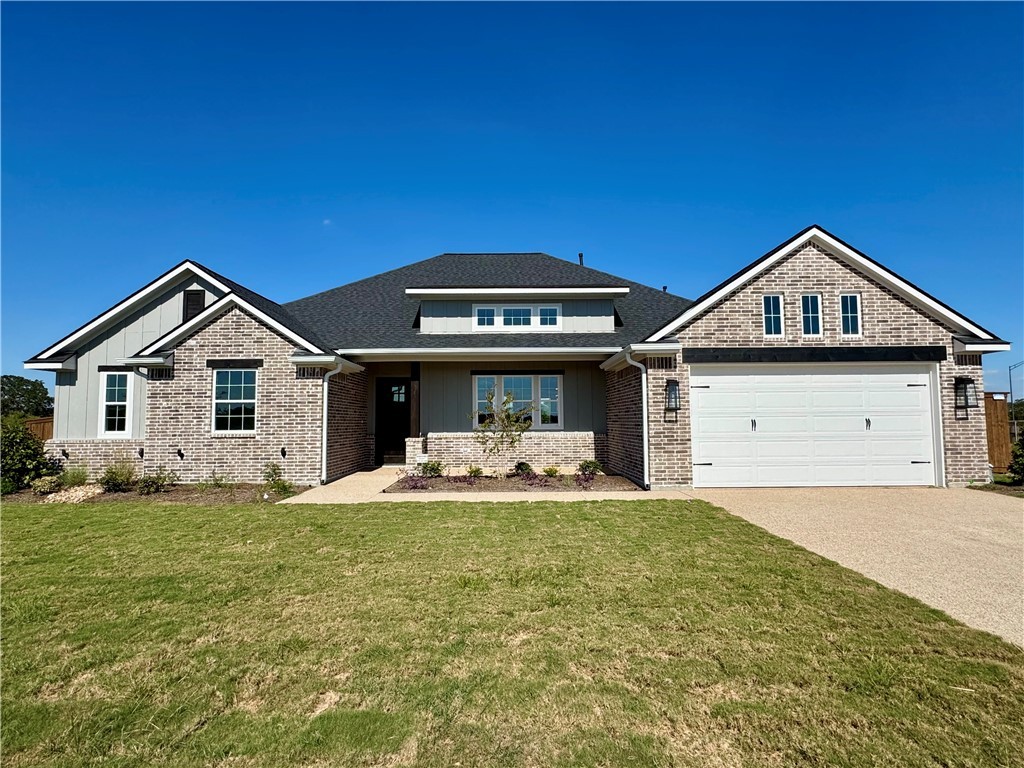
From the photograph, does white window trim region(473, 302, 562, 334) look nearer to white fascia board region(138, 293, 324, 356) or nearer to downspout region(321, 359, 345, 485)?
downspout region(321, 359, 345, 485)

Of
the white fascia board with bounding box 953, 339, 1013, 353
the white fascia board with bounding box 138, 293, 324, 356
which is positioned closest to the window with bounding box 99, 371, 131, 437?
the white fascia board with bounding box 138, 293, 324, 356

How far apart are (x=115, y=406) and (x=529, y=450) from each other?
1162 cm

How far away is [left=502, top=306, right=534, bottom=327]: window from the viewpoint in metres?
14.7

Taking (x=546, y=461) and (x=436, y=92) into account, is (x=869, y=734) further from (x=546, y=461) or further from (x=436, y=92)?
(x=436, y=92)

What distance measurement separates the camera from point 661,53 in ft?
36.6

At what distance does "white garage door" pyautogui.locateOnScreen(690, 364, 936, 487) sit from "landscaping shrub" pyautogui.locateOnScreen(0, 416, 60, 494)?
15.3 metres

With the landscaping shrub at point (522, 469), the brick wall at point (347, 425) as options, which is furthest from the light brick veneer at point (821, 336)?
the brick wall at point (347, 425)

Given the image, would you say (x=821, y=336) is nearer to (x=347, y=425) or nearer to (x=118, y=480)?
(x=347, y=425)

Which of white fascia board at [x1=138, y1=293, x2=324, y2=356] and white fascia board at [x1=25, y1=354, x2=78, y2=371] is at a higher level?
white fascia board at [x1=138, y1=293, x2=324, y2=356]

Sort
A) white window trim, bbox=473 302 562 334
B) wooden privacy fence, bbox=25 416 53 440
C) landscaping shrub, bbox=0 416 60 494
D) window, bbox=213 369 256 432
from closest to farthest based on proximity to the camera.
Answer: landscaping shrub, bbox=0 416 60 494 → window, bbox=213 369 256 432 → wooden privacy fence, bbox=25 416 53 440 → white window trim, bbox=473 302 562 334

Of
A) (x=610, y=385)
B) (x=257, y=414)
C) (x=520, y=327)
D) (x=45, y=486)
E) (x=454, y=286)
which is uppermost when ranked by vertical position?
(x=454, y=286)

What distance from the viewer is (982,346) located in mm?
10586

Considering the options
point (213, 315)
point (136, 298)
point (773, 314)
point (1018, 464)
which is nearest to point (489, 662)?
point (773, 314)

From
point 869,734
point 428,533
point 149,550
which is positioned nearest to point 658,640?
point 869,734
